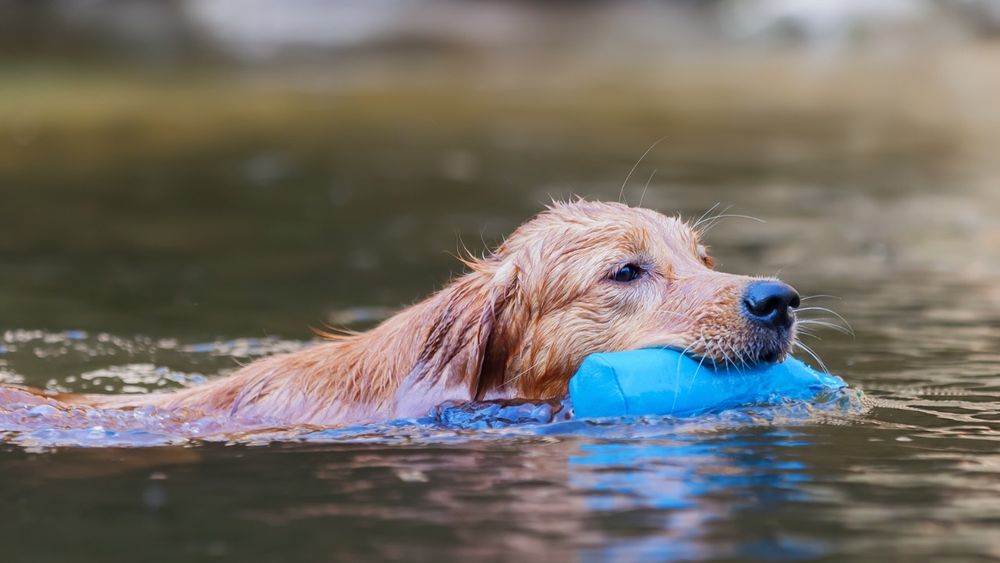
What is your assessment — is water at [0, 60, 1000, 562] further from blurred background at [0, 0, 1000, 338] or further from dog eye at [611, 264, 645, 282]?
dog eye at [611, 264, 645, 282]

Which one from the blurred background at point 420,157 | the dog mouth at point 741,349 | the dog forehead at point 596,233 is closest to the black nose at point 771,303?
the dog mouth at point 741,349

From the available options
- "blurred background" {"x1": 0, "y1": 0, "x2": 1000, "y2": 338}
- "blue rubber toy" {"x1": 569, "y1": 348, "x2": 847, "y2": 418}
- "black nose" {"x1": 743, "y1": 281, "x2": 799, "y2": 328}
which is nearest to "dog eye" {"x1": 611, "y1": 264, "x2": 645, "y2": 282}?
"blue rubber toy" {"x1": 569, "y1": 348, "x2": 847, "y2": 418}

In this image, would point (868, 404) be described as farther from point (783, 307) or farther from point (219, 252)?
point (219, 252)

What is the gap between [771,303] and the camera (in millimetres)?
7043

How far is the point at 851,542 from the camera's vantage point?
547cm

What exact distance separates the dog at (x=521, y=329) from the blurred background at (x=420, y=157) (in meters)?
3.37

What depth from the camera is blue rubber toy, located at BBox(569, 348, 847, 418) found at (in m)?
7.04

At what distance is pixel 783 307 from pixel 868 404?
117cm

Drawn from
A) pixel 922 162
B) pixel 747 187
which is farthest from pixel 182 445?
pixel 922 162

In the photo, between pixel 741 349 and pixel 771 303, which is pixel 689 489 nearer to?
pixel 741 349

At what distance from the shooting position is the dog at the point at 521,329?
7.33 metres

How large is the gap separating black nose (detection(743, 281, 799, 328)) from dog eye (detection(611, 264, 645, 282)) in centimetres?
58

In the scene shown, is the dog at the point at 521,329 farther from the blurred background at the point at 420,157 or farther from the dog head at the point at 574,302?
the blurred background at the point at 420,157

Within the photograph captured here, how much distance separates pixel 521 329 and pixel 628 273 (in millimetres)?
600
